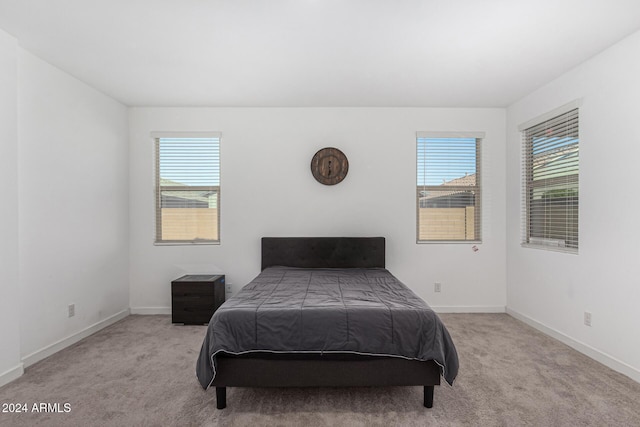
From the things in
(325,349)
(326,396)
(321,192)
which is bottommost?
(326,396)

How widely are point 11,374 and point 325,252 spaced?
2956 mm

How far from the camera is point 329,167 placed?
13.6 ft

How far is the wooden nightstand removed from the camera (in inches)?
146

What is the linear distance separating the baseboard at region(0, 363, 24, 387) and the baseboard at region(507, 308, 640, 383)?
4697 mm

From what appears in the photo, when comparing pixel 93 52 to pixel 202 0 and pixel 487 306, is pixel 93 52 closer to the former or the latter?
pixel 202 0

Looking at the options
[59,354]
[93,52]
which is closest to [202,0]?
[93,52]

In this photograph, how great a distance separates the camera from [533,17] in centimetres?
225

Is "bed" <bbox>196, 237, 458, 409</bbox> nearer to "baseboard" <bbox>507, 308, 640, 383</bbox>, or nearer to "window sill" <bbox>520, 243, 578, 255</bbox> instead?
"baseboard" <bbox>507, 308, 640, 383</bbox>

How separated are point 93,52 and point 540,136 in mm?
4496

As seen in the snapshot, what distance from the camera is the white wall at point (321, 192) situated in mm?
4176

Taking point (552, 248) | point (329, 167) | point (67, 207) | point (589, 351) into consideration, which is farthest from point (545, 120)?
point (67, 207)

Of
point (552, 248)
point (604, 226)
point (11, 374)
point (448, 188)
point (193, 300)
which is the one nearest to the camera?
point (11, 374)

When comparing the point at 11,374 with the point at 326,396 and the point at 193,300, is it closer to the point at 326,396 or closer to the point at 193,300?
the point at 193,300

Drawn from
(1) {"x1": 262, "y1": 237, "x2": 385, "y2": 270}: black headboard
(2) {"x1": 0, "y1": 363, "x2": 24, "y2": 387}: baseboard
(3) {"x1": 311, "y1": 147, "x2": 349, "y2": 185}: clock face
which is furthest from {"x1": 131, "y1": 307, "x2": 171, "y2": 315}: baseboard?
(3) {"x1": 311, "y1": 147, "x2": 349, "y2": 185}: clock face
